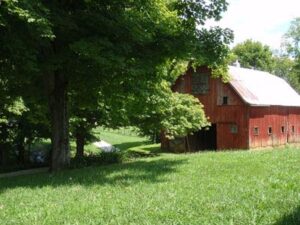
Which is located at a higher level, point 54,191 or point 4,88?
point 4,88

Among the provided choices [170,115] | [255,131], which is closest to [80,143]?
[170,115]

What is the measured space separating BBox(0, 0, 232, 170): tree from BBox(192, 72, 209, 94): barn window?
827 inches

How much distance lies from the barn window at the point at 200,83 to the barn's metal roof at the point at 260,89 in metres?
2.21

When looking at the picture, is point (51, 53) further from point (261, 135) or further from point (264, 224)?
point (261, 135)

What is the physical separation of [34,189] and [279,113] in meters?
34.8

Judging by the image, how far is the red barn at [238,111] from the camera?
40000 mm

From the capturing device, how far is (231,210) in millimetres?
8672

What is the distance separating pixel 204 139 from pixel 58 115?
27115mm

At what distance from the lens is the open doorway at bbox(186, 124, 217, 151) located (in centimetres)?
4396

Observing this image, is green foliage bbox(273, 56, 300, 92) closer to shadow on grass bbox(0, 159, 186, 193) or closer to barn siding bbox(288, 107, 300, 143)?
barn siding bbox(288, 107, 300, 143)

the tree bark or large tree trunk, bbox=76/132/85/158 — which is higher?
large tree trunk, bbox=76/132/85/158

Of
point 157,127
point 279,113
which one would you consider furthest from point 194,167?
point 279,113

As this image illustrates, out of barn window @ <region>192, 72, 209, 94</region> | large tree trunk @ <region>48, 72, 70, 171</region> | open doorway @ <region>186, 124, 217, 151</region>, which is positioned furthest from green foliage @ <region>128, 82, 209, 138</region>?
open doorway @ <region>186, 124, 217, 151</region>

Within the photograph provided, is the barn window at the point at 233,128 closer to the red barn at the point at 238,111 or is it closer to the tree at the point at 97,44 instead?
the red barn at the point at 238,111
